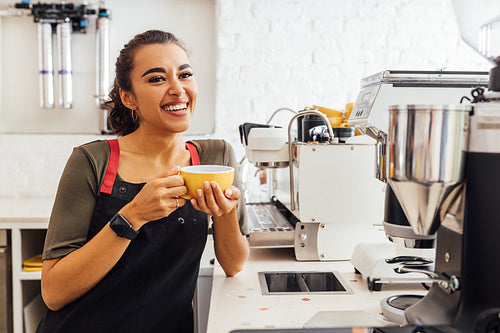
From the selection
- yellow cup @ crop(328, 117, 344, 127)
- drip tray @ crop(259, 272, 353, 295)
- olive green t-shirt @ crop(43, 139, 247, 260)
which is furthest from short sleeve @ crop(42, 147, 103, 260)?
yellow cup @ crop(328, 117, 344, 127)

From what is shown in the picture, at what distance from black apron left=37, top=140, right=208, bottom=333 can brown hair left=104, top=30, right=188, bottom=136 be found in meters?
0.15

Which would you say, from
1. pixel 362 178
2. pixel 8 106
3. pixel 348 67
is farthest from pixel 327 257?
pixel 8 106

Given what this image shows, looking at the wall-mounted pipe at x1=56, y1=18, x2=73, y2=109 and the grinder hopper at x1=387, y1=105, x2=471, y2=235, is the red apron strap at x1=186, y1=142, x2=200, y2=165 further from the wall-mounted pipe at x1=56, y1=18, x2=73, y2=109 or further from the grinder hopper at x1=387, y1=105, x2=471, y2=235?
the wall-mounted pipe at x1=56, y1=18, x2=73, y2=109

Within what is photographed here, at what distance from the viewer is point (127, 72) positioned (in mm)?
1234

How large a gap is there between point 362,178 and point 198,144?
0.51m

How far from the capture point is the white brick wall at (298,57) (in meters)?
2.56

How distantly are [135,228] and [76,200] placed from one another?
21 centimetres

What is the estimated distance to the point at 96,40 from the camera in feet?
8.54

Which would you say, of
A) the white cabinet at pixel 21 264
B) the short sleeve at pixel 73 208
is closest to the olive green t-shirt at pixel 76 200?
the short sleeve at pixel 73 208

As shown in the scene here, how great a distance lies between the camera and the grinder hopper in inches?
23.3

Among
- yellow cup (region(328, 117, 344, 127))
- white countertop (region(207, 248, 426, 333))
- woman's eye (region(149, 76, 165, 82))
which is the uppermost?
woman's eye (region(149, 76, 165, 82))

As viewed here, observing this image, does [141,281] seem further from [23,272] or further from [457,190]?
[23,272]

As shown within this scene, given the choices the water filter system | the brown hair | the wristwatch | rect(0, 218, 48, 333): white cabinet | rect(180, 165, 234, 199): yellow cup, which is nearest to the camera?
rect(180, 165, 234, 199): yellow cup

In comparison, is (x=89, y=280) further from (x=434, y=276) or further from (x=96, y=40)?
(x=96, y=40)
